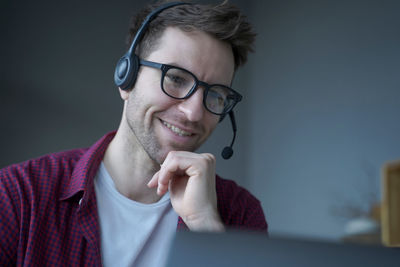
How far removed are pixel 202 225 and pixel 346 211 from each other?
101 inches

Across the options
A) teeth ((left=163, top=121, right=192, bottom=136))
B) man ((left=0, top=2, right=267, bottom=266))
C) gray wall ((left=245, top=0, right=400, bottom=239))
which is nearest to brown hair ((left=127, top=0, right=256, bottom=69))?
man ((left=0, top=2, right=267, bottom=266))

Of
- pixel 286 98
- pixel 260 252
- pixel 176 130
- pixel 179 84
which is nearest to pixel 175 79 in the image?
pixel 179 84

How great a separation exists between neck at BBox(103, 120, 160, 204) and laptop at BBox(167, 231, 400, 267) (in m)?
0.97

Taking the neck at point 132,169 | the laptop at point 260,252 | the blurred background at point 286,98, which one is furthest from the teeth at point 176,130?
the blurred background at point 286,98

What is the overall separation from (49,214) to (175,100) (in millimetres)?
471

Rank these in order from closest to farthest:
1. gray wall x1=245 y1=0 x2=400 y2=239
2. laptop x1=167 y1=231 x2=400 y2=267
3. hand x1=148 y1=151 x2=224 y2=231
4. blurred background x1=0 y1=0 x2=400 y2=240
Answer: laptop x1=167 y1=231 x2=400 y2=267
hand x1=148 y1=151 x2=224 y2=231
blurred background x1=0 y1=0 x2=400 y2=240
gray wall x1=245 y1=0 x2=400 y2=239

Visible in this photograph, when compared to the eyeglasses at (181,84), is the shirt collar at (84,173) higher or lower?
lower

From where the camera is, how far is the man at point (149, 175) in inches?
39.8

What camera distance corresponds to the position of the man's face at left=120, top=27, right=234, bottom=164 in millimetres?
1186

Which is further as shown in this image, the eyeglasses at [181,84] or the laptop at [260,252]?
the eyeglasses at [181,84]

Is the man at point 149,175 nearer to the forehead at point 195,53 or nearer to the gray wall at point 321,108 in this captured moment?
the forehead at point 195,53

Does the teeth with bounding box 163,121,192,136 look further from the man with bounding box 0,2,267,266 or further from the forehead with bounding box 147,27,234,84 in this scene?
the forehead with bounding box 147,27,234,84

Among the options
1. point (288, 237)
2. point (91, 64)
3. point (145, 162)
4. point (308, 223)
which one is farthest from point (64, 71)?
point (288, 237)

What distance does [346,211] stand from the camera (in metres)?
3.19
